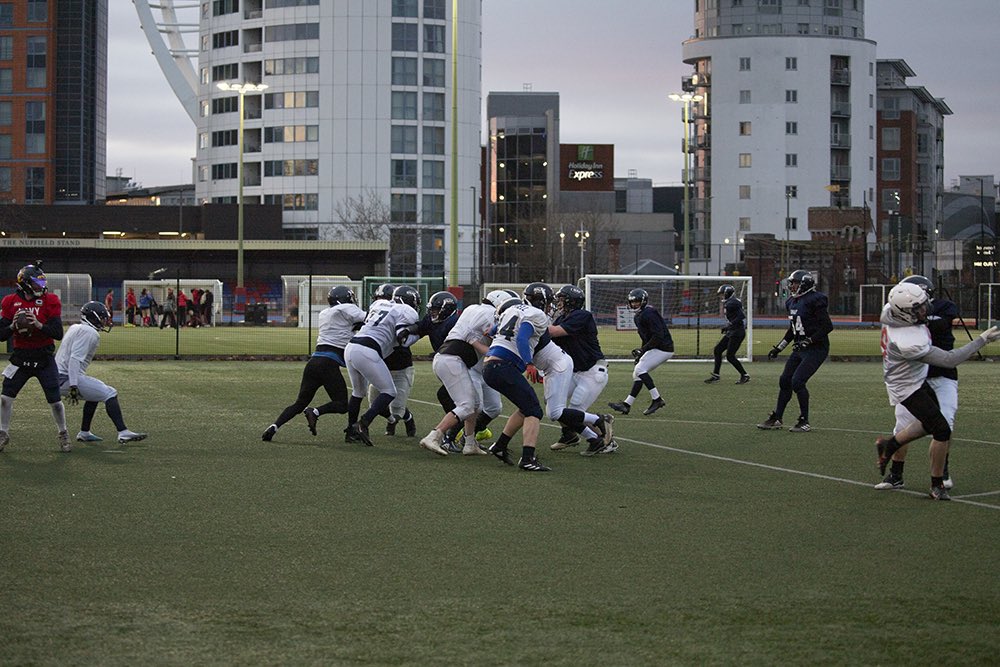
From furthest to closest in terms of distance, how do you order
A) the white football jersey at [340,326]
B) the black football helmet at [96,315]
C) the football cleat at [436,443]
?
1. the white football jersey at [340,326]
2. the black football helmet at [96,315]
3. the football cleat at [436,443]

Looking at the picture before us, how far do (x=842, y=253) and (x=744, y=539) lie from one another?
7306cm

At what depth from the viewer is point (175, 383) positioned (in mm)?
24922

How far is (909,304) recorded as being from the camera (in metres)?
10.7

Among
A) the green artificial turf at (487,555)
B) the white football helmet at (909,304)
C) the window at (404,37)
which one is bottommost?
the green artificial turf at (487,555)

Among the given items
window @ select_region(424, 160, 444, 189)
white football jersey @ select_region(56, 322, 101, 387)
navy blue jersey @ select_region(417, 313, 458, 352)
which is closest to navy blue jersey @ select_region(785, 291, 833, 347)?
navy blue jersey @ select_region(417, 313, 458, 352)

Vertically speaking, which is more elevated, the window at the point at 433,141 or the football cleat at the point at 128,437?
the window at the point at 433,141

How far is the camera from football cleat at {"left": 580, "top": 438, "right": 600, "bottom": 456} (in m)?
14.1

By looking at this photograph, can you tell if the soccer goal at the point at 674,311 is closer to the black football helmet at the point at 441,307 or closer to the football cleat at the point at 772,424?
the football cleat at the point at 772,424

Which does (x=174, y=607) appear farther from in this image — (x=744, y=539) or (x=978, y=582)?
(x=978, y=582)

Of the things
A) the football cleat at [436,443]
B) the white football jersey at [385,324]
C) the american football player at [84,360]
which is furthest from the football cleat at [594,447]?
the american football player at [84,360]

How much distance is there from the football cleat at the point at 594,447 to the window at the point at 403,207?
87.9 m

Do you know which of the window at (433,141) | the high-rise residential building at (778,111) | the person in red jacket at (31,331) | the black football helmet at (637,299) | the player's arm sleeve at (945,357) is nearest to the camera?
the player's arm sleeve at (945,357)

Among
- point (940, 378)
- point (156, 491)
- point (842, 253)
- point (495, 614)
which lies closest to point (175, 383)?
point (156, 491)

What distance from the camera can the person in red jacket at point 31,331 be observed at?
13.2 metres
